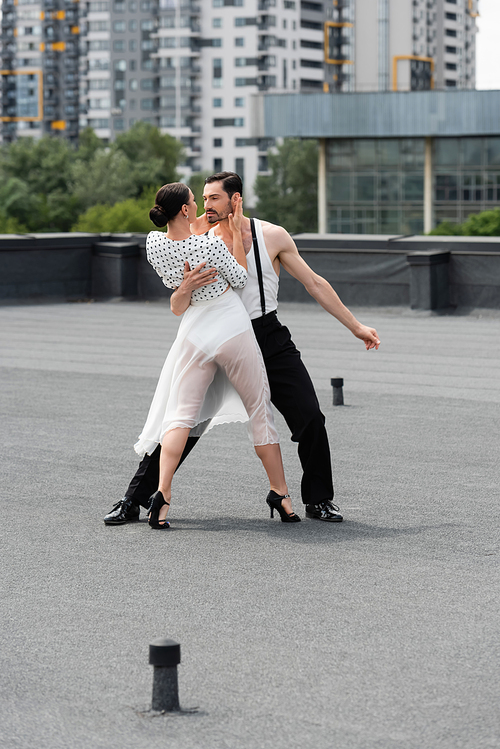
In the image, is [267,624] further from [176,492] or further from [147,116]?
[147,116]

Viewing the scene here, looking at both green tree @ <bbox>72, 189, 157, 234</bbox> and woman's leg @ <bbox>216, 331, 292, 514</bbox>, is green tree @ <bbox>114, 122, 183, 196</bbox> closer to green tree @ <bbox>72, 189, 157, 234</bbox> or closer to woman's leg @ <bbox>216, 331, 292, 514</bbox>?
green tree @ <bbox>72, 189, 157, 234</bbox>

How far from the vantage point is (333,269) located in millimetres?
18406

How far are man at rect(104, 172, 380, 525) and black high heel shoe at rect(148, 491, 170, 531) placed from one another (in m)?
0.17

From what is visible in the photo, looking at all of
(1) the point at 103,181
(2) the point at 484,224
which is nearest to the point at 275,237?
(2) the point at 484,224

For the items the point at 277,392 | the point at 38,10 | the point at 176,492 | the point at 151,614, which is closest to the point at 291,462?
the point at 176,492

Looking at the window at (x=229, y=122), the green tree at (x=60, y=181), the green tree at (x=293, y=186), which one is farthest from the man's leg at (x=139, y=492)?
the window at (x=229, y=122)

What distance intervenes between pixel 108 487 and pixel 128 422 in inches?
93.3

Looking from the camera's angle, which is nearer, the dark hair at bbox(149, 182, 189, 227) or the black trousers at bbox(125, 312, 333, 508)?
the dark hair at bbox(149, 182, 189, 227)

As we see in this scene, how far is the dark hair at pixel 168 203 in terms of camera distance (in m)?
5.63

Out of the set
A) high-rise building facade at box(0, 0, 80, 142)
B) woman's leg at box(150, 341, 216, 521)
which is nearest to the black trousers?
woman's leg at box(150, 341, 216, 521)

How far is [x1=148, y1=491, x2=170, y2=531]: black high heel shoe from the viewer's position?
19.1ft

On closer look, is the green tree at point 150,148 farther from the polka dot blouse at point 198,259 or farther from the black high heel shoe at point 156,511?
the black high heel shoe at point 156,511

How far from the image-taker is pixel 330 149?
76562mm

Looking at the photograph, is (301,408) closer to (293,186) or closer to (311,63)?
(293,186)
